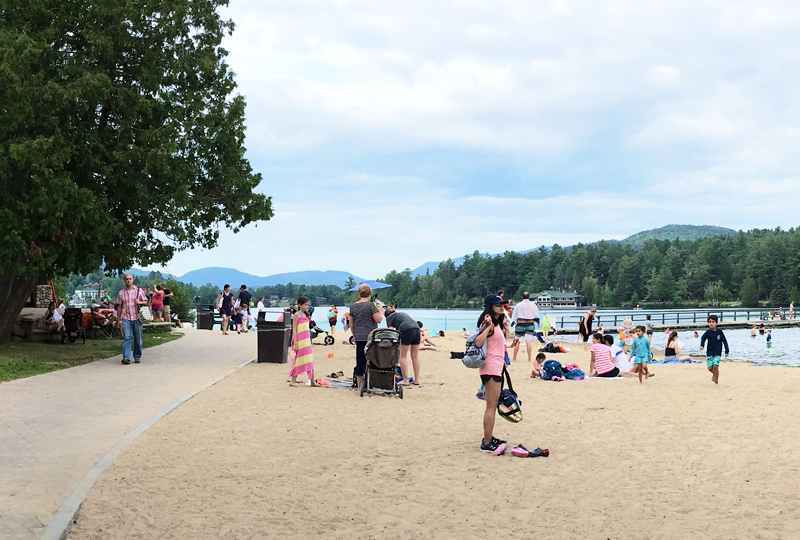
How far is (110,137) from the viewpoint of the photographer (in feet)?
56.4

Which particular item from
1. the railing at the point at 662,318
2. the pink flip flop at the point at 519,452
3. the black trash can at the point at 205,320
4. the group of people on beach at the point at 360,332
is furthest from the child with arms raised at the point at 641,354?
the railing at the point at 662,318

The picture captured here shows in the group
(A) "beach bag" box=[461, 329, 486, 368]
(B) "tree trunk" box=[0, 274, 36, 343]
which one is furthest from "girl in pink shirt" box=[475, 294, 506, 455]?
(B) "tree trunk" box=[0, 274, 36, 343]

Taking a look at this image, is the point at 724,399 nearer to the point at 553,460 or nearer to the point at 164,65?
the point at 553,460

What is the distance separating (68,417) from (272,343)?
317 inches

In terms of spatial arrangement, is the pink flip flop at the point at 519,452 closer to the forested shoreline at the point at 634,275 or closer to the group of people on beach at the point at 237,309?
the group of people on beach at the point at 237,309

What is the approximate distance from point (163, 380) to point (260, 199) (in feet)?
23.5

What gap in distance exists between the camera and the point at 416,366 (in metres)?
13.9

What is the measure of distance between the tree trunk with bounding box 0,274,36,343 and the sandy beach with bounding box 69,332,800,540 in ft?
29.9

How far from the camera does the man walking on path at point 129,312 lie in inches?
617

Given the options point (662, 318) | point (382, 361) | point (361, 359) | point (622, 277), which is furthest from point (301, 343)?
point (622, 277)

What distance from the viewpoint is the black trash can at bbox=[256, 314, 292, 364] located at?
1728 cm

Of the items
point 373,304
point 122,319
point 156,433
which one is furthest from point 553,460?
point 122,319

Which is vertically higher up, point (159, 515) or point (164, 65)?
point (164, 65)

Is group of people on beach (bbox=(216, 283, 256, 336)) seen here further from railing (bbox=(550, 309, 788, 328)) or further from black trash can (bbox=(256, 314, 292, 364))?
railing (bbox=(550, 309, 788, 328))
